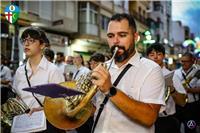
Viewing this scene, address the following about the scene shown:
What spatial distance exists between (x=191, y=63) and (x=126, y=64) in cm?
489

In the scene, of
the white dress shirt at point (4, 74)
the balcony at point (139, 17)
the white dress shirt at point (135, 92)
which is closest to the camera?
the white dress shirt at point (135, 92)

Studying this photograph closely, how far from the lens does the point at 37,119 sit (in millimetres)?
4367

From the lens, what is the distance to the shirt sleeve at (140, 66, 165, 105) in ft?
9.37

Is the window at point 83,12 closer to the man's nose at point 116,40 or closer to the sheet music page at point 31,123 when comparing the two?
the sheet music page at point 31,123

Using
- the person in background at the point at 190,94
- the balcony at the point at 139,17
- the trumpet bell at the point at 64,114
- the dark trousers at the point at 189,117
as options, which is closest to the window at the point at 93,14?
the balcony at the point at 139,17

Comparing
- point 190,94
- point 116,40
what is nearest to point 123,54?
point 116,40

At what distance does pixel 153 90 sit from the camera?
2.87 m

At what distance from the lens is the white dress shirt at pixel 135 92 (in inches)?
113

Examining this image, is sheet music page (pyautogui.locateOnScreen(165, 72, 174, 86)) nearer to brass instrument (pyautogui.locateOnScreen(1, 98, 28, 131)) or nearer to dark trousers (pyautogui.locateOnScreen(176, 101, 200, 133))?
dark trousers (pyautogui.locateOnScreen(176, 101, 200, 133))

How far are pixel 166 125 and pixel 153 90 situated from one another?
274 cm

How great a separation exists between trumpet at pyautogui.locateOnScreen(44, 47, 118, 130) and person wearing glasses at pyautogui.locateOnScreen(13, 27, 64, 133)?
135 centimetres

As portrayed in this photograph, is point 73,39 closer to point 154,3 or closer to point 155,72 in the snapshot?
point 155,72

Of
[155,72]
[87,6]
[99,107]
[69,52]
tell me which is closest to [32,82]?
[99,107]

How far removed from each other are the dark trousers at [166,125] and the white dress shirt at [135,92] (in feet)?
8.08
